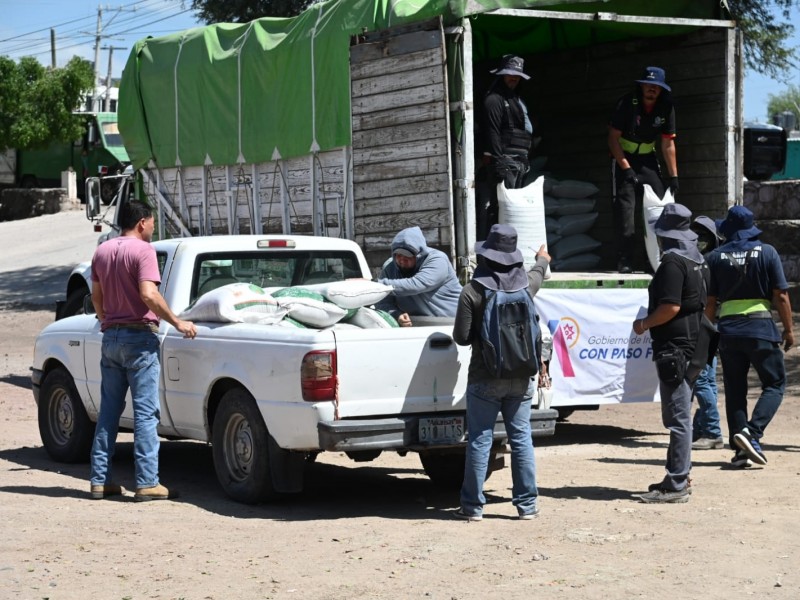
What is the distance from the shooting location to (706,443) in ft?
35.7

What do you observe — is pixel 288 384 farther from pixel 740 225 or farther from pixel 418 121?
pixel 740 225

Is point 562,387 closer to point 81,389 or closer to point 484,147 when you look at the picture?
point 484,147

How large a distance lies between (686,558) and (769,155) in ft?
21.6

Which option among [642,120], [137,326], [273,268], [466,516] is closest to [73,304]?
[273,268]

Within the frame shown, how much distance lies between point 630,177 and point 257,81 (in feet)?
13.0

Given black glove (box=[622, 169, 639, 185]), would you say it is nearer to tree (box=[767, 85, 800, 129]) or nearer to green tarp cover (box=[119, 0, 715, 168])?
green tarp cover (box=[119, 0, 715, 168])

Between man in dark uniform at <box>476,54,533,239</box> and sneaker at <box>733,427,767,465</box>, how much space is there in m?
3.06

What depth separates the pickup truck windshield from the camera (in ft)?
30.6

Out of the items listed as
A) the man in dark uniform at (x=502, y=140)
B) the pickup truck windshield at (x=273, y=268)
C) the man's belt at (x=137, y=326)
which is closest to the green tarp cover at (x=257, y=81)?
the man in dark uniform at (x=502, y=140)

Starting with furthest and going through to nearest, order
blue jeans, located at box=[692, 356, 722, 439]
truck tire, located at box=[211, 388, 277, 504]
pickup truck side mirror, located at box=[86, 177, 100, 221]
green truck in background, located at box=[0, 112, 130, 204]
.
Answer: green truck in background, located at box=[0, 112, 130, 204], pickup truck side mirror, located at box=[86, 177, 100, 221], blue jeans, located at box=[692, 356, 722, 439], truck tire, located at box=[211, 388, 277, 504]

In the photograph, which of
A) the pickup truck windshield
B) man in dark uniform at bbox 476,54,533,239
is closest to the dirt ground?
the pickup truck windshield

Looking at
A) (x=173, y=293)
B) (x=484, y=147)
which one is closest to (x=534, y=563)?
(x=173, y=293)

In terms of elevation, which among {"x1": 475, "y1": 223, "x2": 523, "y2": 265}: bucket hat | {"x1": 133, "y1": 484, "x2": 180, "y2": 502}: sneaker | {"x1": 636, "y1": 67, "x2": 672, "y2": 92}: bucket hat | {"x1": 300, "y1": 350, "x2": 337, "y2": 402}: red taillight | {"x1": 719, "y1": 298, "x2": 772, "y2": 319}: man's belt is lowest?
{"x1": 133, "y1": 484, "x2": 180, "y2": 502}: sneaker

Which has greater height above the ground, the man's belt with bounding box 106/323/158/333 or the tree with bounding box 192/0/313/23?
the tree with bounding box 192/0/313/23
